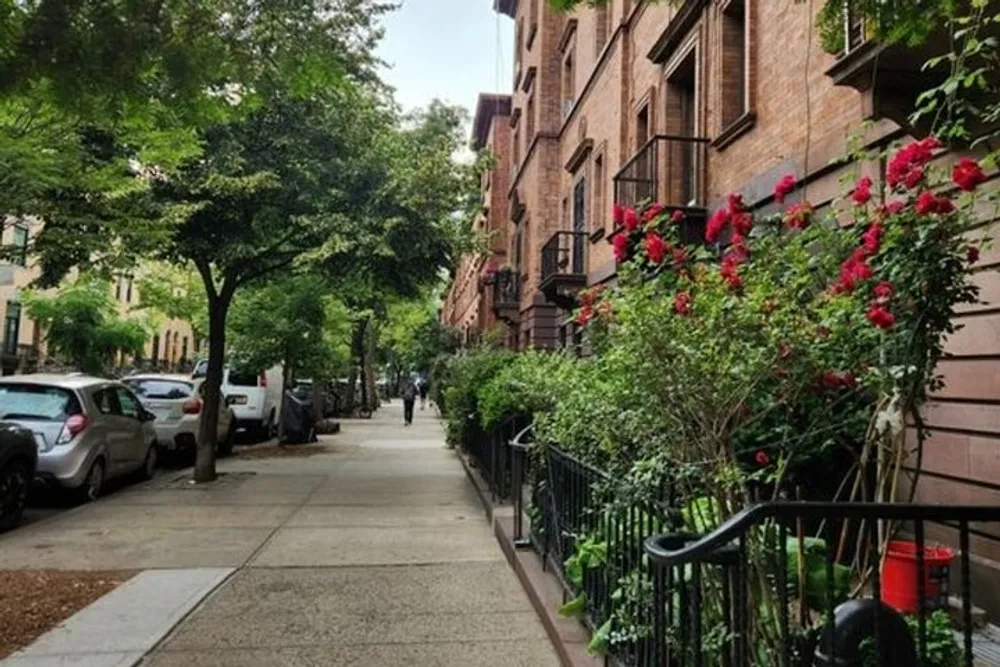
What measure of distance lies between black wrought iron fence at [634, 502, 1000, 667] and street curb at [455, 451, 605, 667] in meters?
0.86

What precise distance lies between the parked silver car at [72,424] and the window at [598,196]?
867cm

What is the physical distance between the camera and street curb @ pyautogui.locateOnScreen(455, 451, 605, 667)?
4.16 meters

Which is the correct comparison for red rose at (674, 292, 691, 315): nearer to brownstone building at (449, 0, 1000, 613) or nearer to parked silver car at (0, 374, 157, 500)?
brownstone building at (449, 0, 1000, 613)

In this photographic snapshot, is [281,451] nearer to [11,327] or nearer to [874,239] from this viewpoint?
[874,239]

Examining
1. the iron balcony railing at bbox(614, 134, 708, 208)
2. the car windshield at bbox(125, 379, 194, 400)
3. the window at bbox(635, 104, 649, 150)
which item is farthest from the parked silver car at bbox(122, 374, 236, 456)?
the window at bbox(635, 104, 649, 150)

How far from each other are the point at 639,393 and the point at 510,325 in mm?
21210

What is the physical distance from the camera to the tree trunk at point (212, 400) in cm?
1135

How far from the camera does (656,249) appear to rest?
3.71 m

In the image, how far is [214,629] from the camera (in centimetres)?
487

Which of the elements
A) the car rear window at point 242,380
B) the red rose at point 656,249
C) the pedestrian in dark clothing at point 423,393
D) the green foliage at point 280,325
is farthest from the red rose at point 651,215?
the pedestrian in dark clothing at point 423,393

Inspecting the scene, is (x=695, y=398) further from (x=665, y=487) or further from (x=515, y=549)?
(x=515, y=549)

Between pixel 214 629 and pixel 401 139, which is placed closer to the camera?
pixel 214 629

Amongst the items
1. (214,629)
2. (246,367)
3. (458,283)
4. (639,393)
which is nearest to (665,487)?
(639,393)

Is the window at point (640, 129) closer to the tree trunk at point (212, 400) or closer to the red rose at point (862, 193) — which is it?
the tree trunk at point (212, 400)
